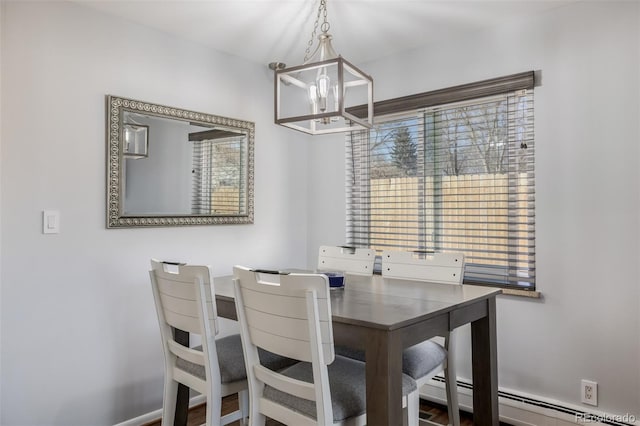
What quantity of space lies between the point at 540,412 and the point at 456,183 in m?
1.39

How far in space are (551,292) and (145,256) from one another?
231 centimetres

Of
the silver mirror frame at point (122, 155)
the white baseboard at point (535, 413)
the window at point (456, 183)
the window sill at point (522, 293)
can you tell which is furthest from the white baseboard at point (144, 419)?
the window sill at point (522, 293)

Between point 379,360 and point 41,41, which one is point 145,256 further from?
point 379,360

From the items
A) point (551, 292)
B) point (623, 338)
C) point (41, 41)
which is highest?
point (41, 41)

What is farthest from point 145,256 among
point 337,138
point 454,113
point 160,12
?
point 454,113

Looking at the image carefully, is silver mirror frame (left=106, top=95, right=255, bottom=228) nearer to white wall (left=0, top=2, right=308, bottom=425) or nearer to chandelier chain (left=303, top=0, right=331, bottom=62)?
white wall (left=0, top=2, right=308, bottom=425)

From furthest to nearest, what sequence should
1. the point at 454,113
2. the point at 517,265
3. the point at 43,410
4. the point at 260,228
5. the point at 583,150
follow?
the point at 260,228 < the point at 454,113 < the point at 517,265 < the point at 583,150 < the point at 43,410

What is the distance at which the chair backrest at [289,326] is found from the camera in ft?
4.71

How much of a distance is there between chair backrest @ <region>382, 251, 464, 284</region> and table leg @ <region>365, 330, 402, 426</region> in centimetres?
93

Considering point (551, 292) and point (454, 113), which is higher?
→ point (454, 113)

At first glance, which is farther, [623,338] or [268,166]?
[268,166]

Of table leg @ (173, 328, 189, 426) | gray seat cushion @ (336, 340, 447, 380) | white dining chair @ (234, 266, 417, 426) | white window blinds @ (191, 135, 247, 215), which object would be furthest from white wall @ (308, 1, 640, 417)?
table leg @ (173, 328, 189, 426)

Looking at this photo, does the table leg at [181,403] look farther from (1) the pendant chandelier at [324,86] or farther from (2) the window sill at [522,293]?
(2) the window sill at [522,293]

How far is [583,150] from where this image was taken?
7.62ft
